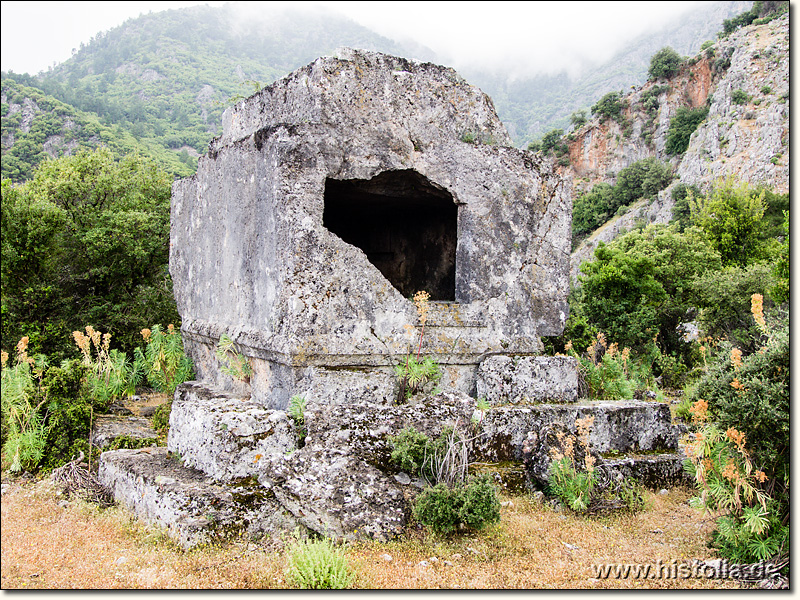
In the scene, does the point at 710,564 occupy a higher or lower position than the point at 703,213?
lower

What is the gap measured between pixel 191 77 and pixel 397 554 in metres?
40.4

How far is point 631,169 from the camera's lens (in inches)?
2031

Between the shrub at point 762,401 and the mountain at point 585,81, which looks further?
the mountain at point 585,81

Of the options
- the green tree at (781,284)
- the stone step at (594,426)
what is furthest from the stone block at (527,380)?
the green tree at (781,284)

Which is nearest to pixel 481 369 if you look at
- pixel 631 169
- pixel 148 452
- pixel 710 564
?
pixel 710 564

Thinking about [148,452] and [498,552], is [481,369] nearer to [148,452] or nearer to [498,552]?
[498,552]

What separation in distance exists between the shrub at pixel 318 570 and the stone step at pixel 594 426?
2.02m

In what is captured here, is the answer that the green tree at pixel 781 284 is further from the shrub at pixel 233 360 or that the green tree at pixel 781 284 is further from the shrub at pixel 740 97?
the shrub at pixel 740 97

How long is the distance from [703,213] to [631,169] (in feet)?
82.4

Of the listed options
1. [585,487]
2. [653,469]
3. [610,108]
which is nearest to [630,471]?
[653,469]

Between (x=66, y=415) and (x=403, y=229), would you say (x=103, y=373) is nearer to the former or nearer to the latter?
(x=66, y=415)

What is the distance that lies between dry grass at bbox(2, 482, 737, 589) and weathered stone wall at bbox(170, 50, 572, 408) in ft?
5.59

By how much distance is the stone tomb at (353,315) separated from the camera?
468 cm

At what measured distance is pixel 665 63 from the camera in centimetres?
5778
